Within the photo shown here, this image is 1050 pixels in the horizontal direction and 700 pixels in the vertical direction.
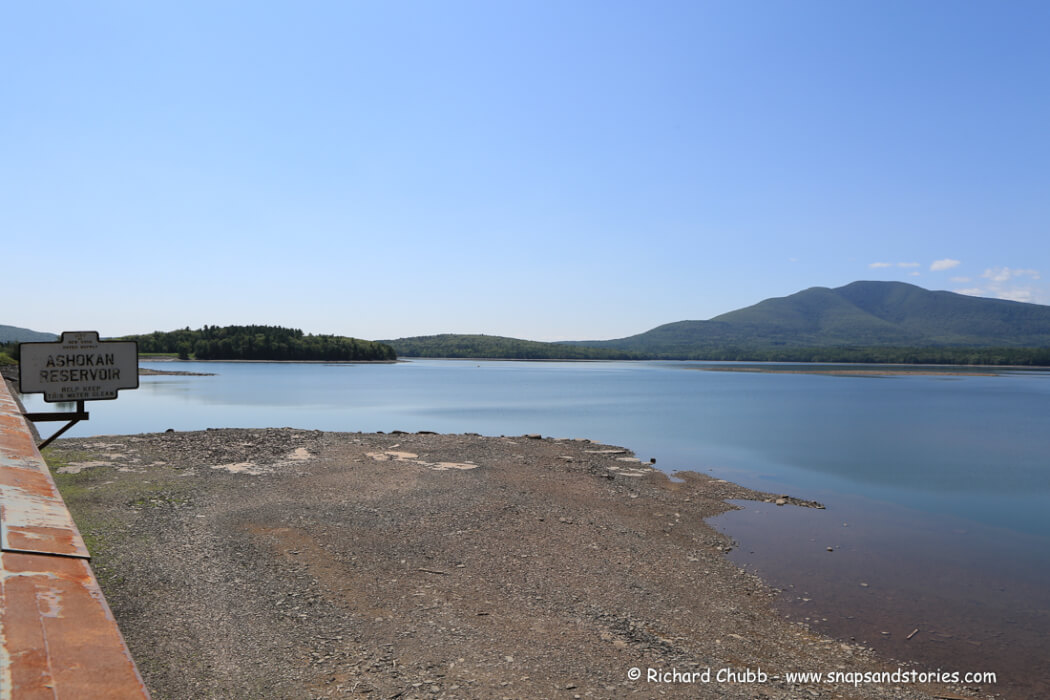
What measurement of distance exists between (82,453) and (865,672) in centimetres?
2212

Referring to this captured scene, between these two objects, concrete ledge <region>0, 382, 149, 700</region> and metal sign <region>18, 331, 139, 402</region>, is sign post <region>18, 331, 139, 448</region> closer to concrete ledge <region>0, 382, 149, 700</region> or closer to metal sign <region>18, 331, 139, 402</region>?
metal sign <region>18, 331, 139, 402</region>

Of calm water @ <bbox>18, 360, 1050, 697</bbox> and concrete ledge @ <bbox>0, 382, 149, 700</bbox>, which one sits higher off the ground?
concrete ledge @ <bbox>0, 382, 149, 700</bbox>

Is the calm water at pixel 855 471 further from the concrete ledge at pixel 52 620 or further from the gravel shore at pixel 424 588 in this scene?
the concrete ledge at pixel 52 620

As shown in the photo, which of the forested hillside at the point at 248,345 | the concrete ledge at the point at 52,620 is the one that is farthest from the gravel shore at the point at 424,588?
the forested hillside at the point at 248,345

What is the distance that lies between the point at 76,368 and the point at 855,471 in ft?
90.7

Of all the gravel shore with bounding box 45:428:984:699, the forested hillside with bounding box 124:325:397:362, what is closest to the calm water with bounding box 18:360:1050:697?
the gravel shore with bounding box 45:428:984:699

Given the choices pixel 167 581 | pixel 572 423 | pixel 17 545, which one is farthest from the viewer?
pixel 572 423

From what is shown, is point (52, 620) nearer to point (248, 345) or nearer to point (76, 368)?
point (76, 368)

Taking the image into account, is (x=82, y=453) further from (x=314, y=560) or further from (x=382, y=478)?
(x=314, y=560)

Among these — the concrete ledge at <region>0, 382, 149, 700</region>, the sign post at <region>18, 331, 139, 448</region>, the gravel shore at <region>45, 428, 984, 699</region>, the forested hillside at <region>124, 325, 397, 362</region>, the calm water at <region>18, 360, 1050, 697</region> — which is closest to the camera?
the concrete ledge at <region>0, 382, 149, 700</region>

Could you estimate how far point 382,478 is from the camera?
59.5ft

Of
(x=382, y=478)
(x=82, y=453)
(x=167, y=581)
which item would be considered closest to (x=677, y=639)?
(x=167, y=581)

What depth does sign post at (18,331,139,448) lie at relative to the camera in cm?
786

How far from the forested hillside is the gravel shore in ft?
483
